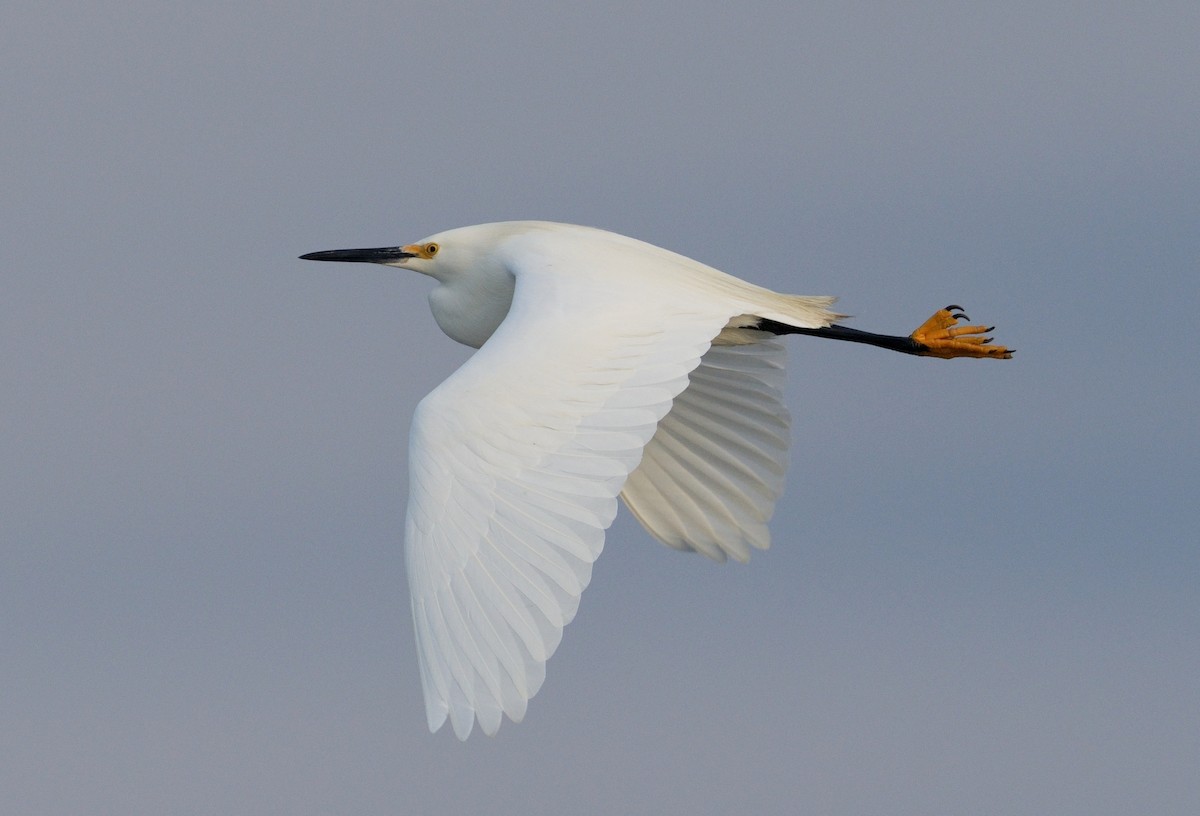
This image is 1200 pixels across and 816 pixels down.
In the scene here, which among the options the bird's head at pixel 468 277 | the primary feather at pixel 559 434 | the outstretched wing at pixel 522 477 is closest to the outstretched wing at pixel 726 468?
the primary feather at pixel 559 434

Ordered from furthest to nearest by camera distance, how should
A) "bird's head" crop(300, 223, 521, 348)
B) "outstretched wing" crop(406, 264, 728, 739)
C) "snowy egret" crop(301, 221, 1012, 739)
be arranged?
"bird's head" crop(300, 223, 521, 348)
"snowy egret" crop(301, 221, 1012, 739)
"outstretched wing" crop(406, 264, 728, 739)

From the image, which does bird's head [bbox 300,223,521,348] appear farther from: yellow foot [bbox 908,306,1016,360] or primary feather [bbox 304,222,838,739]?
yellow foot [bbox 908,306,1016,360]

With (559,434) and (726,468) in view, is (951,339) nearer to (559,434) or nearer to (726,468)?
(726,468)

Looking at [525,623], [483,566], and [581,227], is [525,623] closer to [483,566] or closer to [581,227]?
[483,566]

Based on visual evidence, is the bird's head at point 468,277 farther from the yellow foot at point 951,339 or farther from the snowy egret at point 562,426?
the yellow foot at point 951,339

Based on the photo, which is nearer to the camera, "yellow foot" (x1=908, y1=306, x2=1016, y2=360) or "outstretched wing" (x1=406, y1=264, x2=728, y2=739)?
"outstretched wing" (x1=406, y1=264, x2=728, y2=739)

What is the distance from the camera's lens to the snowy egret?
25.8ft

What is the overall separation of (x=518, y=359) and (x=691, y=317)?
1030 mm

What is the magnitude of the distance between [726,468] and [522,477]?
10.7ft

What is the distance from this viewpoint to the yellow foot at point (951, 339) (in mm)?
11500

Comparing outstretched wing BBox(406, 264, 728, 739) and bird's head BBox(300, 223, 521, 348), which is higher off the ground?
bird's head BBox(300, 223, 521, 348)

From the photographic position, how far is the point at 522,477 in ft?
27.6

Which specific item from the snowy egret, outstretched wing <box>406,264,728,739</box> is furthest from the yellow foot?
outstretched wing <box>406,264,728,739</box>

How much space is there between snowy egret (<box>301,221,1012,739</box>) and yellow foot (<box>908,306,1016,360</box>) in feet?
0.04
